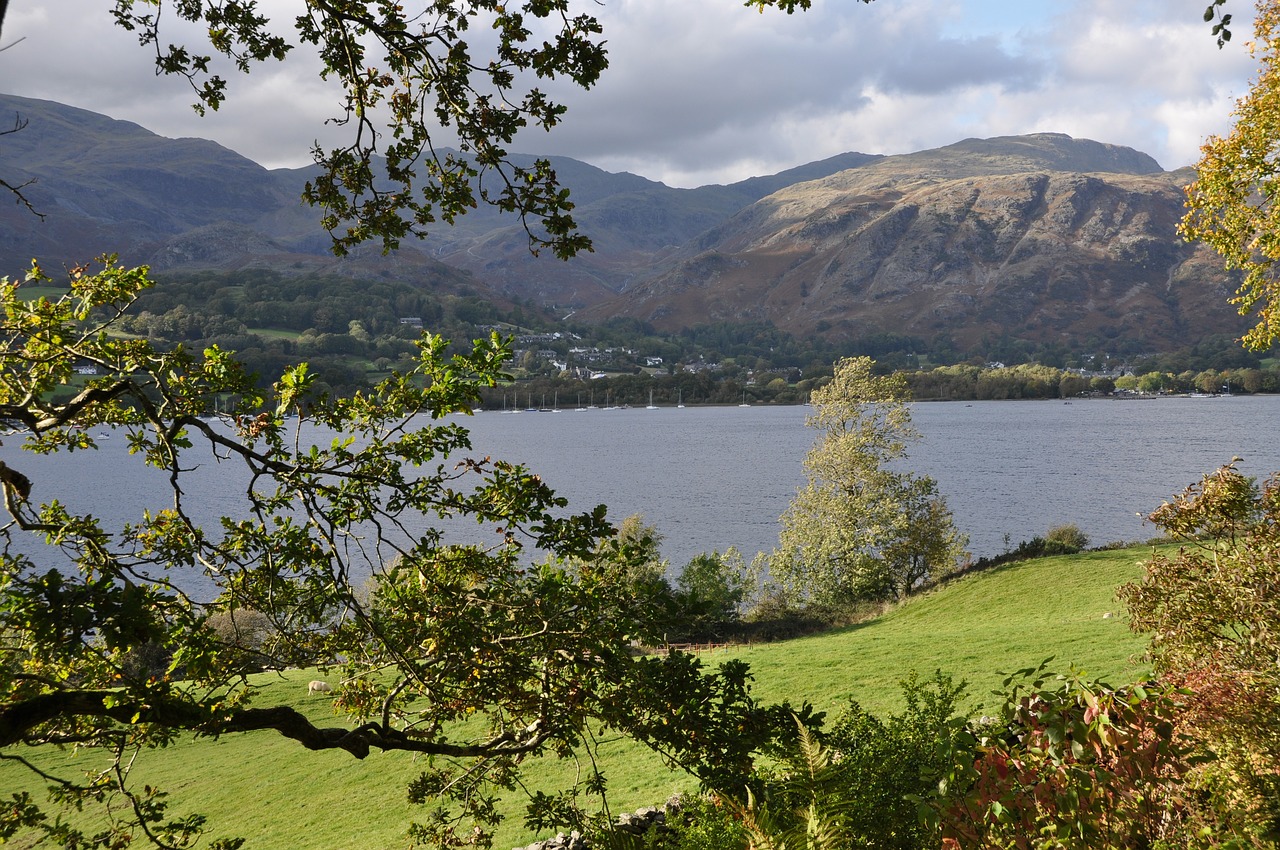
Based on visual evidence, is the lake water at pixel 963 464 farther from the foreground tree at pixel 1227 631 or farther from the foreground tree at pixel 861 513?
the foreground tree at pixel 1227 631

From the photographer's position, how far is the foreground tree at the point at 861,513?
3625 centimetres

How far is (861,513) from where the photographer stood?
123ft

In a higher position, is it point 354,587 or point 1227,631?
point 354,587

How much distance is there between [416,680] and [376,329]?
7371 inches

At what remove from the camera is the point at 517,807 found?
47.3ft

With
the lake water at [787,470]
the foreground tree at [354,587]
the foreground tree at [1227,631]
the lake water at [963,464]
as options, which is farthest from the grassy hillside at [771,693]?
the lake water at [787,470]

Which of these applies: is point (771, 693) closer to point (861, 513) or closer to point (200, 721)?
point (200, 721)

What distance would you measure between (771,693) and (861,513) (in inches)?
778

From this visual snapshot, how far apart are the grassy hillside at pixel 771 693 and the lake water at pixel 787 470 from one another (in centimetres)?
1906

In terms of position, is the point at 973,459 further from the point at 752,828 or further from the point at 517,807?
the point at 752,828

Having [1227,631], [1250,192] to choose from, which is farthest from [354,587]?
[1250,192]

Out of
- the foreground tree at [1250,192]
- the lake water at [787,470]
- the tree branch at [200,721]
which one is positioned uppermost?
the foreground tree at [1250,192]

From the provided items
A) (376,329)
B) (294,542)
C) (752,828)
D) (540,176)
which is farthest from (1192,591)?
(376,329)

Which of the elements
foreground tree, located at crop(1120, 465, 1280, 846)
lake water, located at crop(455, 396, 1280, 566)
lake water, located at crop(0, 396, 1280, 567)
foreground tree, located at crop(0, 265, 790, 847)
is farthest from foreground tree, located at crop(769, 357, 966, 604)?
foreground tree, located at crop(0, 265, 790, 847)
